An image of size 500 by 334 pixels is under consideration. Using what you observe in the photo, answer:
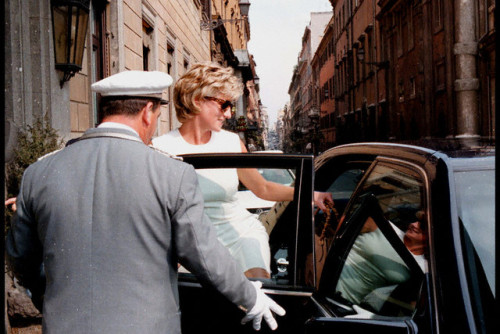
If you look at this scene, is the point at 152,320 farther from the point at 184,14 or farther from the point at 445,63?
the point at 445,63

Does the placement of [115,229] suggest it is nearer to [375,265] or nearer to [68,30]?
[375,265]

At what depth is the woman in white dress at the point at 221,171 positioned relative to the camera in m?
2.94

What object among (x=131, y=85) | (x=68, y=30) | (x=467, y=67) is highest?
(x=467, y=67)

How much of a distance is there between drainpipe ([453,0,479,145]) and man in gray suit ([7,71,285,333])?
62.0 ft

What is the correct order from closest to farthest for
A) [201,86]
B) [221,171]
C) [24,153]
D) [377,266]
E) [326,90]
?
1. [377,266]
2. [221,171]
3. [201,86]
4. [24,153]
5. [326,90]

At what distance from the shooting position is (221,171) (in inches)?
115

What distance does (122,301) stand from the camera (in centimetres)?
199

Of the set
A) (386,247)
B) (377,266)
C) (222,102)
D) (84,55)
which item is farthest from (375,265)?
(84,55)

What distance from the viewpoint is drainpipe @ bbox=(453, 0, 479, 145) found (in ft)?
63.5

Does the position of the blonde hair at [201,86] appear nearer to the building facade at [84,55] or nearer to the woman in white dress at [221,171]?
the woman in white dress at [221,171]

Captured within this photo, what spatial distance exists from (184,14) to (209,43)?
826 cm

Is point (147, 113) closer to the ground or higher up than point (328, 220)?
higher up

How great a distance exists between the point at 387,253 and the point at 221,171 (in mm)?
934

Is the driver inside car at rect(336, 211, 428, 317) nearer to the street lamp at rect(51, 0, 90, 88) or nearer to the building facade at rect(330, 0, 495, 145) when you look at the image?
the street lamp at rect(51, 0, 90, 88)
